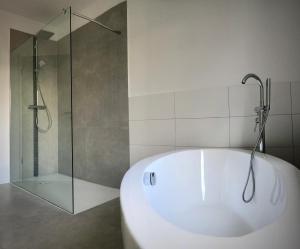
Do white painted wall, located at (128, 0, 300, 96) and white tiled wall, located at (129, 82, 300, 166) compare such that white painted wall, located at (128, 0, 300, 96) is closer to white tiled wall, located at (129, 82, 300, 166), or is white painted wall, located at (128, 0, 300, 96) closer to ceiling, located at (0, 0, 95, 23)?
white tiled wall, located at (129, 82, 300, 166)

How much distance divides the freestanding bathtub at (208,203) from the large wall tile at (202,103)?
0.39 meters

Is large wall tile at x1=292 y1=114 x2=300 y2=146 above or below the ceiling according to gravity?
below

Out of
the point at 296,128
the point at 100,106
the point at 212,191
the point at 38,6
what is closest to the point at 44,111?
the point at 100,106

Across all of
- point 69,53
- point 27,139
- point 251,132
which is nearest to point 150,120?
point 251,132

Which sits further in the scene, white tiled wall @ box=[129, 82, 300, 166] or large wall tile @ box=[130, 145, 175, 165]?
large wall tile @ box=[130, 145, 175, 165]

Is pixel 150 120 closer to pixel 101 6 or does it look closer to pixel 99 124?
pixel 99 124

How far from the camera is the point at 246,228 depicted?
3.55 feet

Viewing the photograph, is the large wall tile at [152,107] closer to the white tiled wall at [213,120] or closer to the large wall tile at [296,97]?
the white tiled wall at [213,120]

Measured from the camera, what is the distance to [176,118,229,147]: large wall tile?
166 cm

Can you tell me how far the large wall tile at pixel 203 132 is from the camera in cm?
166

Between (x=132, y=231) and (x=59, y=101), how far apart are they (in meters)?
2.18

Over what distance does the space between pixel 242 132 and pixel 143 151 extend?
0.96 meters

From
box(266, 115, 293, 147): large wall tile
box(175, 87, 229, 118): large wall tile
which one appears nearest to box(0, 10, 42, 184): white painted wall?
box(175, 87, 229, 118): large wall tile

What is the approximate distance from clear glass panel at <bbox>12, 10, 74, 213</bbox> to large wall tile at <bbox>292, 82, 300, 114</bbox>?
202 centimetres
